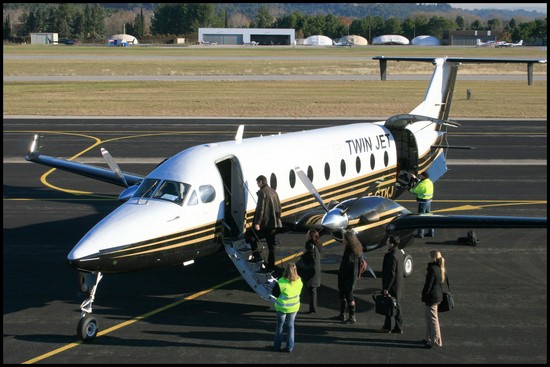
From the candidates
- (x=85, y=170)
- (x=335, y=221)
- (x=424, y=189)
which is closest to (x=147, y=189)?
(x=335, y=221)

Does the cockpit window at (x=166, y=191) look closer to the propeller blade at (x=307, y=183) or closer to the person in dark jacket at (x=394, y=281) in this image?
the propeller blade at (x=307, y=183)

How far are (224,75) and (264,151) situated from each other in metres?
75.5

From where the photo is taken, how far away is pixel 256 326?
17.1m

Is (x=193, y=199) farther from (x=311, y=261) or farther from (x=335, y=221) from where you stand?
(x=335, y=221)

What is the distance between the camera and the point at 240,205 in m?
19.2

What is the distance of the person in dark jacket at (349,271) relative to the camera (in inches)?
671

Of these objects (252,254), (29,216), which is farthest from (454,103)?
(252,254)

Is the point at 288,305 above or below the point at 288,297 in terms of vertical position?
below

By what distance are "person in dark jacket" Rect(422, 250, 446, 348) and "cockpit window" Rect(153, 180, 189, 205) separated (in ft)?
19.1

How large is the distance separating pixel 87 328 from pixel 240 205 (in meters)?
4.98

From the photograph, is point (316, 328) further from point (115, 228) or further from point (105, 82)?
point (105, 82)

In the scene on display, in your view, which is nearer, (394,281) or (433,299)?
(433,299)

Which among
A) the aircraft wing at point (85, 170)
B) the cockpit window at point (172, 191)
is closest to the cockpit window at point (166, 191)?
the cockpit window at point (172, 191)

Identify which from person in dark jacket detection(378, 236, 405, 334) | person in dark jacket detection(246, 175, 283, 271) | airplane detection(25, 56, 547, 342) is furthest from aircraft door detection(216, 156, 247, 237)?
person in dark jacket detection(378, 236, 405, 334)
